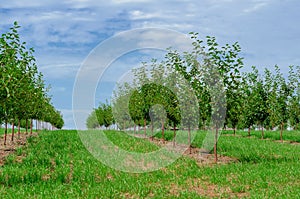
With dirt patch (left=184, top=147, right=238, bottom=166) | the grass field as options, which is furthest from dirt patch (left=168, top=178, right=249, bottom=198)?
dirt patch (left=184, top=147, right=238, bottom=166)

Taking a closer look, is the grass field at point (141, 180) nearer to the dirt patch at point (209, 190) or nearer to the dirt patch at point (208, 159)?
the dirt patch at point (209, 190)

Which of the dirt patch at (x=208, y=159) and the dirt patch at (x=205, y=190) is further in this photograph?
the dirt patch at (x=208, y=159)

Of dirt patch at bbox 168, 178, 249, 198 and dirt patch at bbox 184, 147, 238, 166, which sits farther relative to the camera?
Answer: dirt patch at bbox 184, 147, 238, 166

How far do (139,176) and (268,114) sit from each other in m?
26.2

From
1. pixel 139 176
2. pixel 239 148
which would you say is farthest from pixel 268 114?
pixel 139 176

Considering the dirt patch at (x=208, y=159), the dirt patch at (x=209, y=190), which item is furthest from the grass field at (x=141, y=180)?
the dirt patch at (x=208, y=159)

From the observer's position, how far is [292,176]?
15484 mm

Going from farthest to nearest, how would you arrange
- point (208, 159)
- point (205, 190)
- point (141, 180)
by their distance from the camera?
point (208, 159), point (141, 180), point (205, 190)

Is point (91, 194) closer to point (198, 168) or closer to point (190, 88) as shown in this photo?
point (198, 168)

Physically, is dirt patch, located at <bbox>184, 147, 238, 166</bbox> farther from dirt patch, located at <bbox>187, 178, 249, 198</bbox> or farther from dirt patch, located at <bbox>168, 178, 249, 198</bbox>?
dirt patch, located at <bbox>168, 178, 249, 198</bbox>

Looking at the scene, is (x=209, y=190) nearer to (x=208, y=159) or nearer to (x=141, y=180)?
(x=141, y=180)

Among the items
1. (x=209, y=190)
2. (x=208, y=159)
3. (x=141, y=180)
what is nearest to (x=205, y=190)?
(x=209, y=190)

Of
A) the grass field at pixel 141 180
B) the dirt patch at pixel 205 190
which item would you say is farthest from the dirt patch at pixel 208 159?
the dirt patch at pixel 205 190

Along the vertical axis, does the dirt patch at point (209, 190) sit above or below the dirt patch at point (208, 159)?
below
